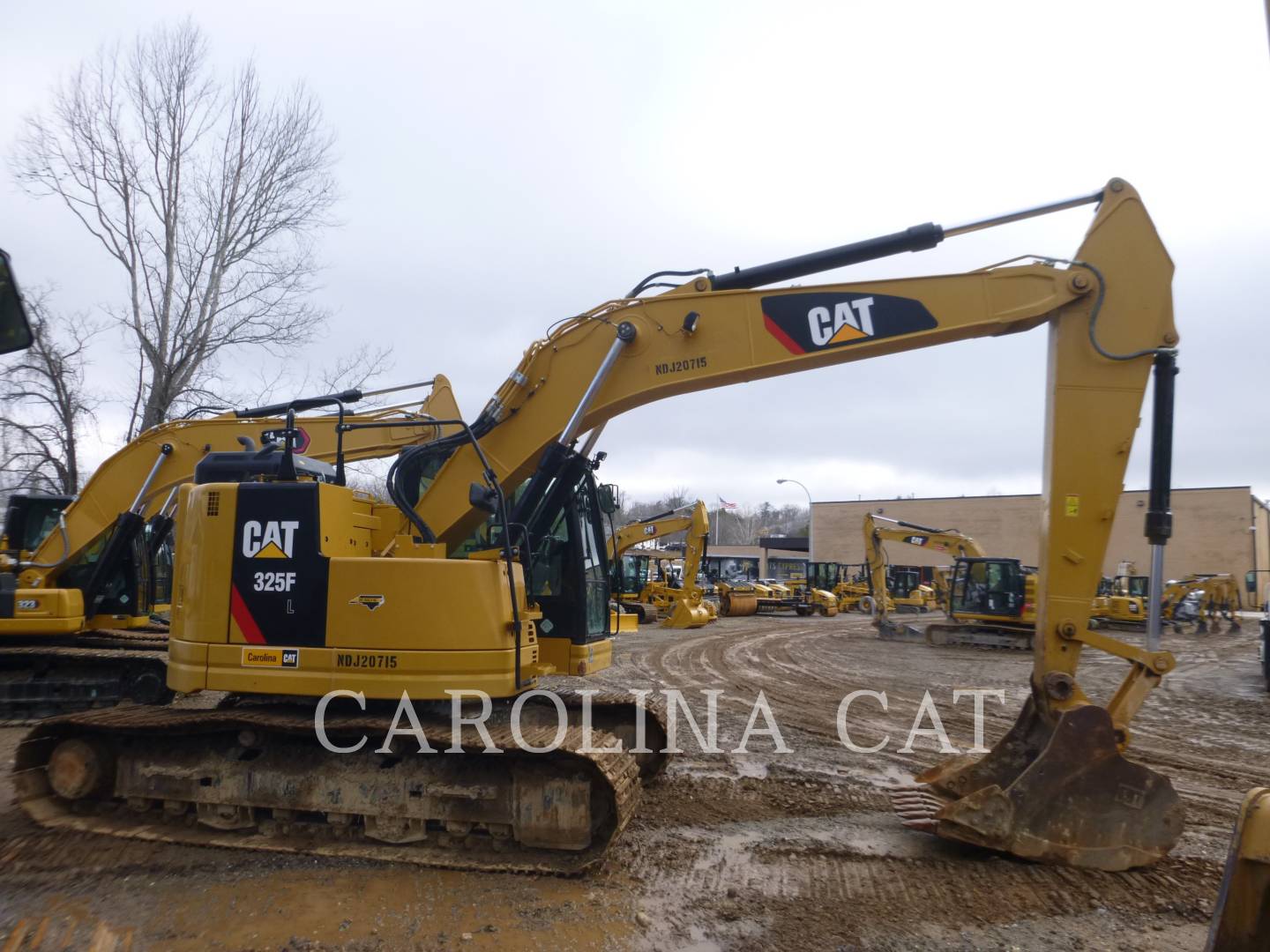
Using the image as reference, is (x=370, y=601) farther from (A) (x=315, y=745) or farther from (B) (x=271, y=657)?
(A) (x=315, y=745)

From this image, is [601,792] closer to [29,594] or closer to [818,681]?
[29,594]

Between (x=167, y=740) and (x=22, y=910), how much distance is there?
1334 millimetres

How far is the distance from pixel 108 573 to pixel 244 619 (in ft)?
18.4

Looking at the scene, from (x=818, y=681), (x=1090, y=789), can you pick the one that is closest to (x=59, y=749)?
(x=1090, y=789)

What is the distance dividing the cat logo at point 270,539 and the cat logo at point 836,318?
139 inches

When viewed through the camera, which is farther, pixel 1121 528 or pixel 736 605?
pixel 1121 528

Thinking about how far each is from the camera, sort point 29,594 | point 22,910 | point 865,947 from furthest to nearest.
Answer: point 29,594
point 22,910
point 865,947

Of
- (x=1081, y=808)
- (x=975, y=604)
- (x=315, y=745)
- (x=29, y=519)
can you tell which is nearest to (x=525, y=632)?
(x=315, y=745)

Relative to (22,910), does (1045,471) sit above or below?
above

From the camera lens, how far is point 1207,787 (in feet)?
25.7

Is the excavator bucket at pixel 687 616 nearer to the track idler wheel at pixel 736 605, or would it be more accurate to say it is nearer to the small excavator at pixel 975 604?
the small excavator at pixel 975 604

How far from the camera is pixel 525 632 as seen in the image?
5914 mm

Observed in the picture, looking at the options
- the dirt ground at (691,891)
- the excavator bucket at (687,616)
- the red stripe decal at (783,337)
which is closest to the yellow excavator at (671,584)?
the excavator bucket at (687,616)

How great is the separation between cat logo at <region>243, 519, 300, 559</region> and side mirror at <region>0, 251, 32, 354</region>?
10.4 feet
